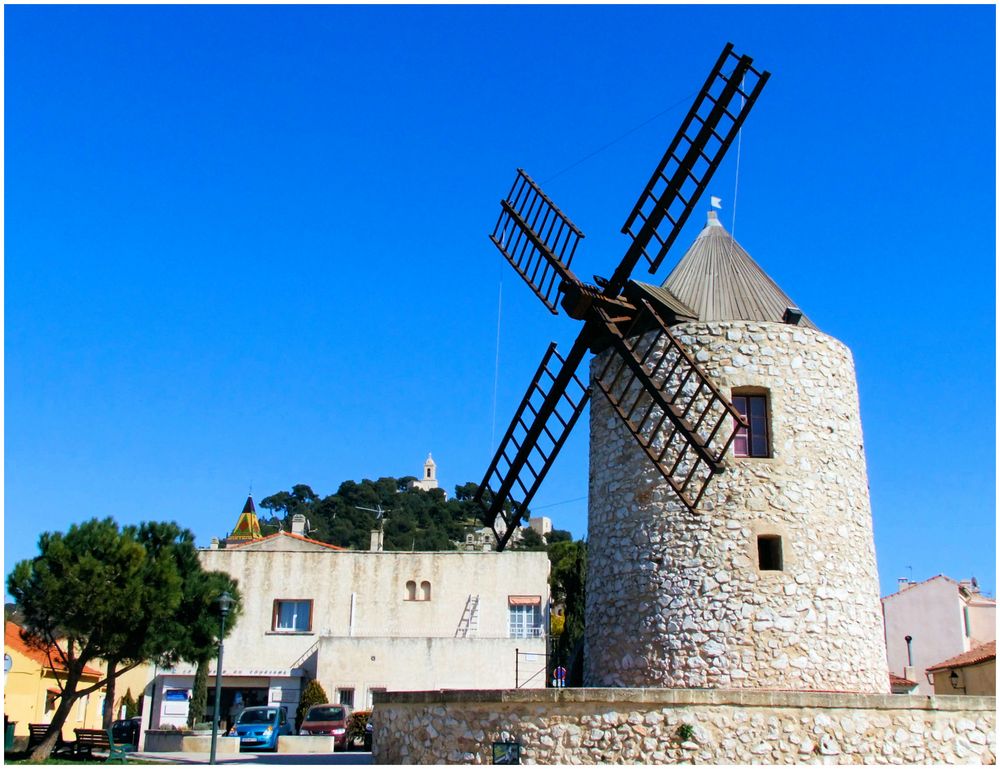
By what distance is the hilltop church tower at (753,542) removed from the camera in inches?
425

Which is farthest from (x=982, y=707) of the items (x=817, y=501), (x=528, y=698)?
(x=528, y=698)

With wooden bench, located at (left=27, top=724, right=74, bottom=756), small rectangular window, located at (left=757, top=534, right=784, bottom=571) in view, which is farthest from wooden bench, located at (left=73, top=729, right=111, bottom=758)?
small rectangular window, located at (left=757, top=534, right=784, bottom=571)

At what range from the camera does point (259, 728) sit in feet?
65.6

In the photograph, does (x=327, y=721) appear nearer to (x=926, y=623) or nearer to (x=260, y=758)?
(x=260, y=758)

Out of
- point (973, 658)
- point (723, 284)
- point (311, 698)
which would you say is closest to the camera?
point (723, 284)

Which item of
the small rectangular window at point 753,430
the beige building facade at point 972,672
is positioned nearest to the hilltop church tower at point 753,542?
the small rectangular window at point 753,430

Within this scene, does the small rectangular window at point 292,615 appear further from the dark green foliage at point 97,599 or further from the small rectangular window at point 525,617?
the dark green foliage at point 97,599

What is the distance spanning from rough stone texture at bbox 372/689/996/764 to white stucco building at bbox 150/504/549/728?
1618 centimetres

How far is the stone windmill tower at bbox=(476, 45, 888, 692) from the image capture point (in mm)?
10844

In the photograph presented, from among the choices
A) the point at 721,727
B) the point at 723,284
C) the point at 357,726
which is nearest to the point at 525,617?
the point at 357,726

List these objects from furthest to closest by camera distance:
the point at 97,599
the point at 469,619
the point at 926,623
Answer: the point at 469,619 → the point at 926,623 → the point at 97,599

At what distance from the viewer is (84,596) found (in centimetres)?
1516

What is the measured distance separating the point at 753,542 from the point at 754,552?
11 cm

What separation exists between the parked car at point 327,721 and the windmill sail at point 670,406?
11544 mm
